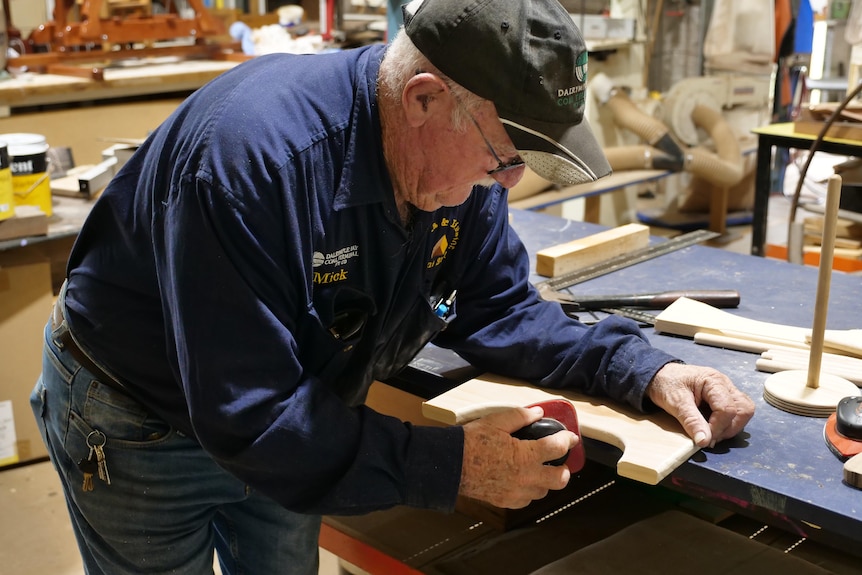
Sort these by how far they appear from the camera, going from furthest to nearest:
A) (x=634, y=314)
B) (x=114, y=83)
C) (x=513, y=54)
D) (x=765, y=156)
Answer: (x=114, y=83)
(x=765, y=156)
(x=634, y=314)
(x=513, y=54)

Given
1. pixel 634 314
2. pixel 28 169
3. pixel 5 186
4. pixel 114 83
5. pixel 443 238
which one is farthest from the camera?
pixel 114 83

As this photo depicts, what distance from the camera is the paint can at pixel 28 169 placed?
245cm

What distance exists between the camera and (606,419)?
4.14 ft

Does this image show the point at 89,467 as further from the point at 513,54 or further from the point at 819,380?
the point at 819,380

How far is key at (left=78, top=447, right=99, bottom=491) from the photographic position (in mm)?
1256

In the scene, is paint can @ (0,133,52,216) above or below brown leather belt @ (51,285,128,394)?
above

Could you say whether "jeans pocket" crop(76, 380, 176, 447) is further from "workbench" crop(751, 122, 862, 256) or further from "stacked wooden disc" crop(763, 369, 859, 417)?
"workbench" crop(751, 122, 862, 256)

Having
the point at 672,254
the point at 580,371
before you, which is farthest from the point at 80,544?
the point at 672,254

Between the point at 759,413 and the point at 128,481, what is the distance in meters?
0.88

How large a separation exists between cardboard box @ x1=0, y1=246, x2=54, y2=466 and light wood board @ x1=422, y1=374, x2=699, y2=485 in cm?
173

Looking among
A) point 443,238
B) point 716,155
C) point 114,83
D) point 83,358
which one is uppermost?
point 114,83

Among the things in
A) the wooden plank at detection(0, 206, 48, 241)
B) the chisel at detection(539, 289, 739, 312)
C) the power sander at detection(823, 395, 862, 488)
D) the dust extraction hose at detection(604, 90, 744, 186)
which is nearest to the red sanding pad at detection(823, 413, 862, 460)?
the power sander at detection(823, 395, 862, 488)

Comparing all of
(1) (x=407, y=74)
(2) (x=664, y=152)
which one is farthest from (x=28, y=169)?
(2) (x=664, y=152)

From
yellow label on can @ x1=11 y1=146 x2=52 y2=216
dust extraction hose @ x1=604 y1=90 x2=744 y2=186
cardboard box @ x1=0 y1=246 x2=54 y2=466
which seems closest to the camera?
yellow label on can @ x1=11 y1=146 x2=52 y2=216
